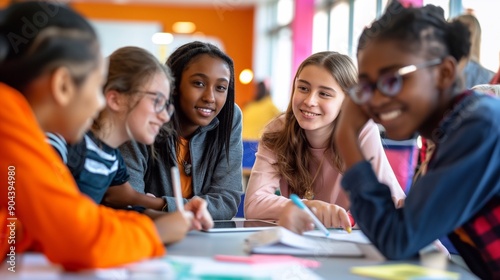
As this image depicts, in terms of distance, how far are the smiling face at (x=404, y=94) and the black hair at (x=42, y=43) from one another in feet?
2.00

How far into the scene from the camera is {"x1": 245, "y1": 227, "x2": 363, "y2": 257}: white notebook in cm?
141

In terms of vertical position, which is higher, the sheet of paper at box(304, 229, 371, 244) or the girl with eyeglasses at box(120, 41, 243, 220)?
the girl with eyeglasses at box(120, 41, 243, 220)

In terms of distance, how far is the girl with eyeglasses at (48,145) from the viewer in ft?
3.55

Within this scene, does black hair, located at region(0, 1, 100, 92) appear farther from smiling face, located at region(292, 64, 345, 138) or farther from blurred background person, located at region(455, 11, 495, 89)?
blurred background person, located at region(455, 11, 495, 89)

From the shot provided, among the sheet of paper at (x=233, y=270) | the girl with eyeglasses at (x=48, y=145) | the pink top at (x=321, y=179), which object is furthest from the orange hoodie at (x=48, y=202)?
the pink top at (x=321, y=179)

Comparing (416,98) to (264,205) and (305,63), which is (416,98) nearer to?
(264,205)

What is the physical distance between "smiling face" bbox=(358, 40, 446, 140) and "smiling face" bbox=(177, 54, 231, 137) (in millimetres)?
932

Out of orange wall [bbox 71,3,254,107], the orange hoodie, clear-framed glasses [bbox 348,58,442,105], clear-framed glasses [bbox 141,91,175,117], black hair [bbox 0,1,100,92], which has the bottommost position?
the orange hoodie

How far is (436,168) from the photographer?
139 cm

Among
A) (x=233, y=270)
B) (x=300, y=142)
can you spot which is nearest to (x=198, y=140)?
(x=300, y=142)

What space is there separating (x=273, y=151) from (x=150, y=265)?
3.91 feet

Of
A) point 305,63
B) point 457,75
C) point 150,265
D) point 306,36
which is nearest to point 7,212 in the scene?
point 150,265

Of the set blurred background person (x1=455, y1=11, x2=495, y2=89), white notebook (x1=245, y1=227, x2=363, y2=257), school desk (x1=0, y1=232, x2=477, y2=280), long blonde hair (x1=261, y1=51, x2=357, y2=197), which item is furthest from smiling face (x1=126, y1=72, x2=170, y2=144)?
blurred background person (x1=455, y1=11, x2=495, y2=89)

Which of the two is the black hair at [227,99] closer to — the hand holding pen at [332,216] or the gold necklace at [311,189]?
the gold necklace at [311,189]
